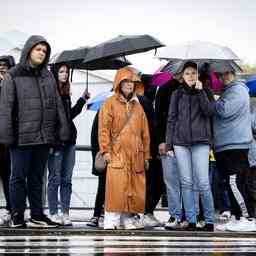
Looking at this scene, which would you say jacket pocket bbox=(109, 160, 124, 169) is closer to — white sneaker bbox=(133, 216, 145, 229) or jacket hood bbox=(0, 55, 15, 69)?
white sneaker bbox=(133, 216, 145, 229)

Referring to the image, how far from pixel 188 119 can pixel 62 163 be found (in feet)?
5.80

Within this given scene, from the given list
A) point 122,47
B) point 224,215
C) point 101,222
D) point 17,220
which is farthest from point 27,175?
point 224,215

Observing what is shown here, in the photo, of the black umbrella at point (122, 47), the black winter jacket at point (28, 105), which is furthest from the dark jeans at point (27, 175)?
the black umbrella at point (122, 47)

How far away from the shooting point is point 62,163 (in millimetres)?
10570

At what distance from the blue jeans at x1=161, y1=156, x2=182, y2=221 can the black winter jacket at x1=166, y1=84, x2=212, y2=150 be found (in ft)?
0.92

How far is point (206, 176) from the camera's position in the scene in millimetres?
10000

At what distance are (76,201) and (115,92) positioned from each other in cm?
407

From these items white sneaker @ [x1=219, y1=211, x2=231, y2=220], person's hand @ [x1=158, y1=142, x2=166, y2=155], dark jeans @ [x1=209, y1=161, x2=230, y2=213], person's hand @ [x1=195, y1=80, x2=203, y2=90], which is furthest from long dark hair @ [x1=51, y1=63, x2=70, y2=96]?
dark jeans @ [x1=209, y1=161, x2=230, y2=213]

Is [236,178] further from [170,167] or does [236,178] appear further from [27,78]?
[27,78]

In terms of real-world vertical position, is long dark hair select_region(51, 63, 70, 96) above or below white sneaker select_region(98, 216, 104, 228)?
above

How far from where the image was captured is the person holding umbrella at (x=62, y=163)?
10.4 meters

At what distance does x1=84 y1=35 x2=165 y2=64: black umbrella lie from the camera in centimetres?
1113

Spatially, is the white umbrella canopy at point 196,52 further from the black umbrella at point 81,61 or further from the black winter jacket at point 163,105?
the black umbrella at point 81,61

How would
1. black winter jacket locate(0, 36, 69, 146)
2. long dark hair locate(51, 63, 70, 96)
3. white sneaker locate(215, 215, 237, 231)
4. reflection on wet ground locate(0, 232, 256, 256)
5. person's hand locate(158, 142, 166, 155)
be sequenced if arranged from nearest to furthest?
reflection on wet ground locate(0, 232, 256, 256)
black winter jacket locate(0, 36, 69, 146)
white sneaker locate(215, 215, 237, 231)
person's hand locate(158, 142, 166, 155)
long dark hair locate(51, 63, 70, 96)
